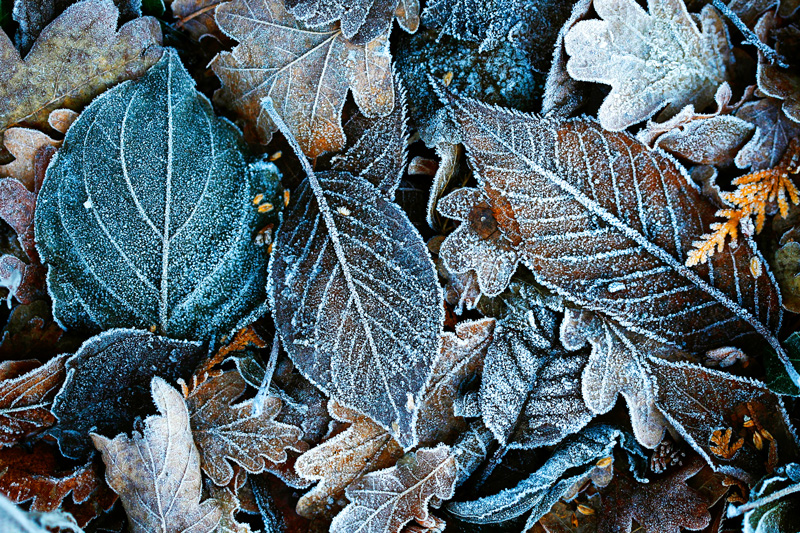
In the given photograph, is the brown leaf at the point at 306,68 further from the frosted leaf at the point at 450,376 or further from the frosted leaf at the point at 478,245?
the frosted leaf at the point at 450,376

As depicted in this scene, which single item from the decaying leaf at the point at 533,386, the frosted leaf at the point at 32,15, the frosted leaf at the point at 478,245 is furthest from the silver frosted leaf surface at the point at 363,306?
the frosted leaf at the point at 32,15

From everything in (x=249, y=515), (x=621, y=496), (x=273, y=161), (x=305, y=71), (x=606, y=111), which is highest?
(x=305, y=71)

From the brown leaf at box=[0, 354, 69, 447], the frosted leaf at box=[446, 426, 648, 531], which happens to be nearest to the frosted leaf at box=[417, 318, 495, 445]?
the frosted leaf at box=[446, 426, 648, 531]

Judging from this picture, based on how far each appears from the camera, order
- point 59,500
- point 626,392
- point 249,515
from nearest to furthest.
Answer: point 59,500, point 626,392, point 249,515

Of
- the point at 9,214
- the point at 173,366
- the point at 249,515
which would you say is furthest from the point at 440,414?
the point at 9,214

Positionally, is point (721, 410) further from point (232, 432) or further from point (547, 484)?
point (232, 432)

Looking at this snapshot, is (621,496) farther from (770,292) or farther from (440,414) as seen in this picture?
(770,292)
